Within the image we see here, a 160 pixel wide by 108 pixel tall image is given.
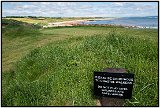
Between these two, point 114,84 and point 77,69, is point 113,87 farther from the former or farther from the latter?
point 77,69

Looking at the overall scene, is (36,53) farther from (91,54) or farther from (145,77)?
(145,77)

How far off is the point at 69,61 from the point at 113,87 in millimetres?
2010

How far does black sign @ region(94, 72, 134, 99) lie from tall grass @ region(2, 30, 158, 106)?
0.19 m

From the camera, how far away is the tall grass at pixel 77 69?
5461 millimetres

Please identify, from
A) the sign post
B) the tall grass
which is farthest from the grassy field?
the sign post

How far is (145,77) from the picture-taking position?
608 cm

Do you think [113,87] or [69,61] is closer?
[113,87]

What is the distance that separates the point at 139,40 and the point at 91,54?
1.56 metres

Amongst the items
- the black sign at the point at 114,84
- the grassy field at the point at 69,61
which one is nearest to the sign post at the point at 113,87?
the black sign at the point at 114,84

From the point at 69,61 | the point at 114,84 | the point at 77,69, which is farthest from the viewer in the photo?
the point at 69,61

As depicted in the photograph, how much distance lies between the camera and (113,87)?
5.41 m

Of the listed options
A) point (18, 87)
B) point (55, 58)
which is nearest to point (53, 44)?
point (55, 58)

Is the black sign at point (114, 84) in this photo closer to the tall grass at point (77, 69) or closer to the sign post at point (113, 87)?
the sign post at point (113, 87)

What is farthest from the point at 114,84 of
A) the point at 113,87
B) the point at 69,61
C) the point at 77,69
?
the point at 69,61
